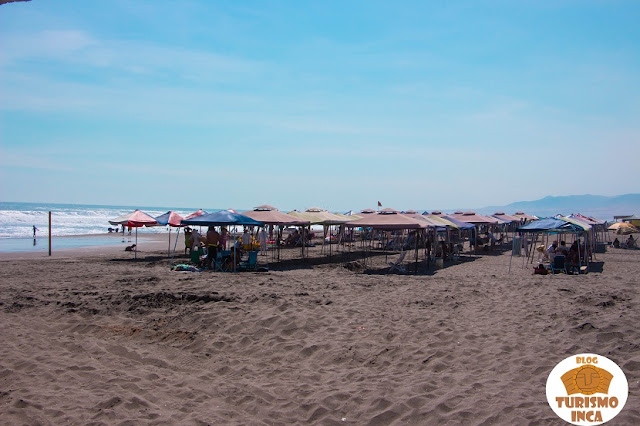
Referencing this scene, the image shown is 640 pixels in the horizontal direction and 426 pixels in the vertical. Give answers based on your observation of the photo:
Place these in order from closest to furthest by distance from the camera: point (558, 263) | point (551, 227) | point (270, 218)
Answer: point (558, 263), point (551, 227), point (270, 218)

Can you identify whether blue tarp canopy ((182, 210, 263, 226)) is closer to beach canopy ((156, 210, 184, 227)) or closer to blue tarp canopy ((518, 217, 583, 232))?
beach canopy ((156, 210, 184, 227))

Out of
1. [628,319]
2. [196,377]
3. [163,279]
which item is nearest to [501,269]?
[628,319]

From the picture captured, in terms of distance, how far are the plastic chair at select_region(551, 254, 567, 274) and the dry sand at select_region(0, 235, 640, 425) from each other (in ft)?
10.2

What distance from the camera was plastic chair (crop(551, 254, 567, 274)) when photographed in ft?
43.0

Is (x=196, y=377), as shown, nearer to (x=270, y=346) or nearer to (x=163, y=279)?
(x=270, y=346)

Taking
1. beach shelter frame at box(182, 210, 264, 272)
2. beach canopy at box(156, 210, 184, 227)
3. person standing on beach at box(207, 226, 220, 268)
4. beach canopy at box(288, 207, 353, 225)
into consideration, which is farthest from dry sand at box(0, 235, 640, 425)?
beach canopy at box(288, 207, 353, 225)

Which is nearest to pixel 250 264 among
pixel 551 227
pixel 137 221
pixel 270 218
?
pixel 270 218

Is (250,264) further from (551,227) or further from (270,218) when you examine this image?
(551,227)

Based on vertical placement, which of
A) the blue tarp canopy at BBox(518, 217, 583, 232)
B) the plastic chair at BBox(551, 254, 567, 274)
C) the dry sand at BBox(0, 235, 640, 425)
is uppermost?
the blue tarp canopy at BBox(518, 217, 583, 232)

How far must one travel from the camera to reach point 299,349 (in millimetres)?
6152

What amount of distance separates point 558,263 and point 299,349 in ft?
31.6

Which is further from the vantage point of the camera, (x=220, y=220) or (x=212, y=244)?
(x=212, y=244)

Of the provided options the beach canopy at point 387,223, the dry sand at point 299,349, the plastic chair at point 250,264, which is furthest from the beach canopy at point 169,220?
the dry sand at point 299,349

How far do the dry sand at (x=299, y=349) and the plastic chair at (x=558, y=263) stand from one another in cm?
311
